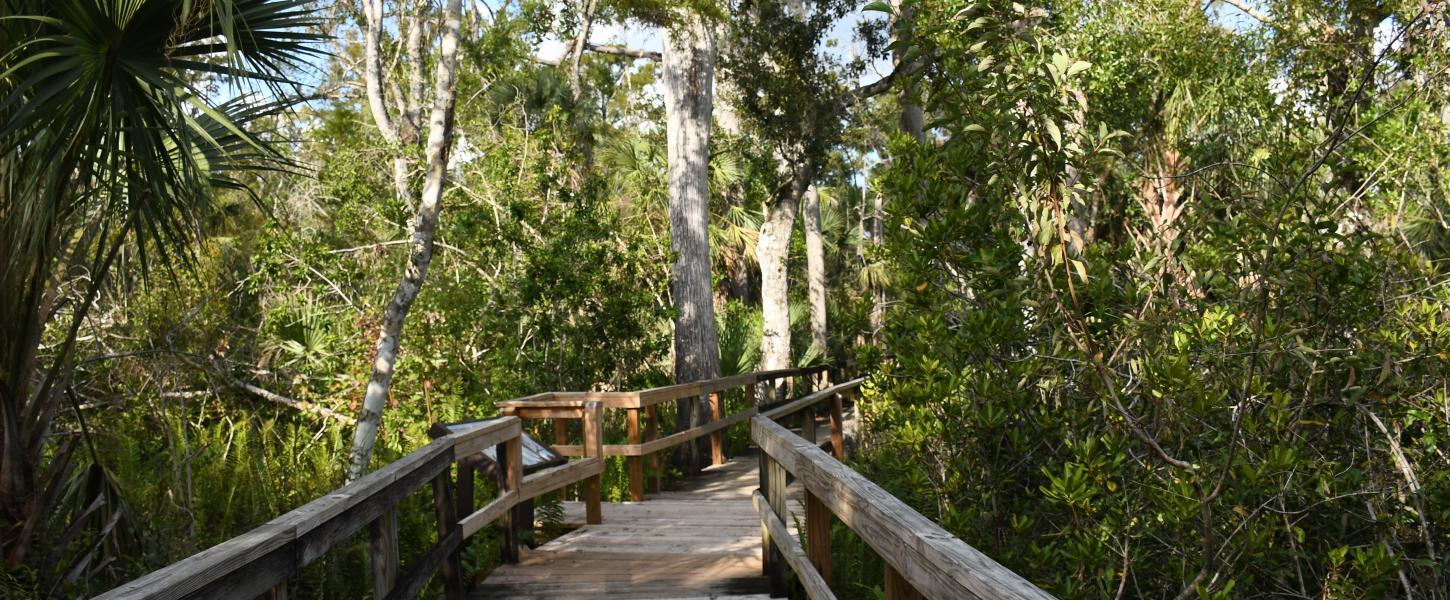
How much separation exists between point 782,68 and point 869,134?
1182cm

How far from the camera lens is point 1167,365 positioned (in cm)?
390

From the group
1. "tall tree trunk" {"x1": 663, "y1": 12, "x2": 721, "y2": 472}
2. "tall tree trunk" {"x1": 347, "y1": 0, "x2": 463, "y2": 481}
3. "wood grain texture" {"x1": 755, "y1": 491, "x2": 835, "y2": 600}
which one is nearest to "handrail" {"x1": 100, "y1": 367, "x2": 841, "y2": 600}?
"tall tree trunk" {"x1": 347, "y1": 0, "x2": 463, "y2": 481}

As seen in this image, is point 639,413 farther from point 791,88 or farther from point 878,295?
point 878,295

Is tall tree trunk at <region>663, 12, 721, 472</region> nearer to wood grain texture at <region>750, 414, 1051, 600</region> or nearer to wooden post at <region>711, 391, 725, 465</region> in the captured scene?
wooden post at <region>711, 391, 725, 465</region>

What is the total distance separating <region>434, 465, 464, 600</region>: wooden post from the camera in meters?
5.55

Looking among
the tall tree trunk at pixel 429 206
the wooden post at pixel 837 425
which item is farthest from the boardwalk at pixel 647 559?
the wooden post at pixel 837 425

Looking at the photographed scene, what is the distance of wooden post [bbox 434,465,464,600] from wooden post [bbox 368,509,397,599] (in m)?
0.81

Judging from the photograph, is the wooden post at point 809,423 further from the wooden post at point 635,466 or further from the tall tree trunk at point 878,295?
the wooden post at point 635,466

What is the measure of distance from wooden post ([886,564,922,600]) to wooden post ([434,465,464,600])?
2769mm

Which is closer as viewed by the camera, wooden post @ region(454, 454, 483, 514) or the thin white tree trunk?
wooden post @ region(454, 454, 483, 514)

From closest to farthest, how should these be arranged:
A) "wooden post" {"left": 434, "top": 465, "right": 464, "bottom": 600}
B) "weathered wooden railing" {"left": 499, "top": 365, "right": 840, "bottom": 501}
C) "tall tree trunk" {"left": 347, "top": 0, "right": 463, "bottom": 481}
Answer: "wooden post" {"left": 434, "top": 465, "right": 464, "bottom": 600} < "tall tree trunk" {"left": 347, "top": 0, "right": 463, "bottom": 481} < "weathered wooden railing" {"left": 499, "top": 365, "right": 840, "bottom": 501}

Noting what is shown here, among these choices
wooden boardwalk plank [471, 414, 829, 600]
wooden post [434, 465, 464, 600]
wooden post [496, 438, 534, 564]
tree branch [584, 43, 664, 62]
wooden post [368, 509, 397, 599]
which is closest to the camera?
wooden post [368, 509, 397, 599]

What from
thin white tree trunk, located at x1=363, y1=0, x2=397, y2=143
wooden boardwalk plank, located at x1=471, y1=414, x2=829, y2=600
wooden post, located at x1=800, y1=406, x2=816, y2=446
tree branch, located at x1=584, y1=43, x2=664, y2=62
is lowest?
wooden boardwalk plank, located at x1=471, y1=414, x2=829, y2=600

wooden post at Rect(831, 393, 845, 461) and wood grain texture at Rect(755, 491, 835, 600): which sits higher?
wood grain texture at Rect(755, 491, 835, 600)
